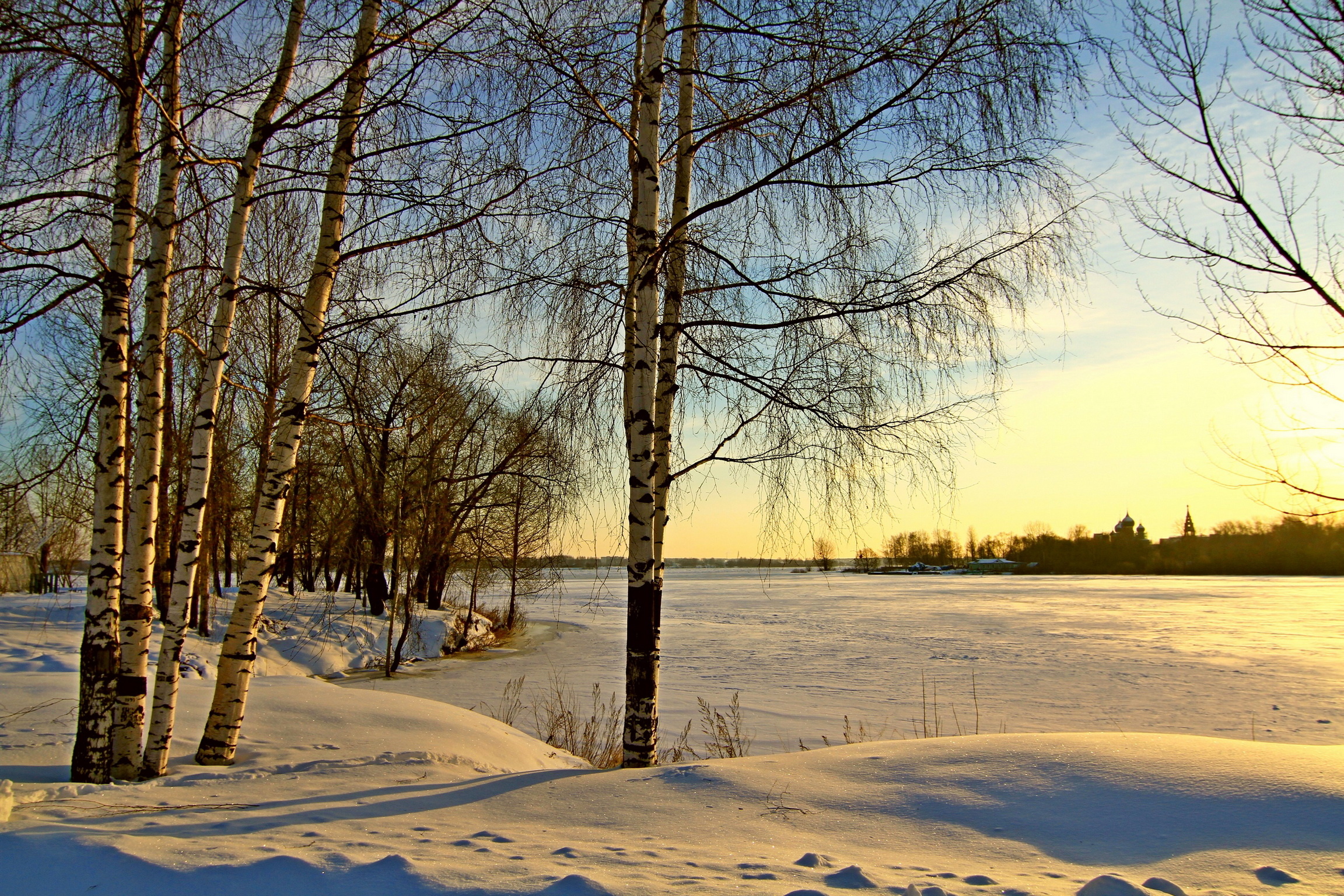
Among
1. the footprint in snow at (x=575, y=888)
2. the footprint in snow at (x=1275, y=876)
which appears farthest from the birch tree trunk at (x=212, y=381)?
the footprint in snow at (x=1275, y=876)

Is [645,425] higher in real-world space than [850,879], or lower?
higher

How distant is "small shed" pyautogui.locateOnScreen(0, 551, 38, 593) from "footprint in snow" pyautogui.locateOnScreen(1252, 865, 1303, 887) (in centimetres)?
3691

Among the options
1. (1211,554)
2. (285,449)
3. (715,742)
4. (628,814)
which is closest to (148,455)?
(285,449)

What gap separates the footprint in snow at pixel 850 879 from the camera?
287cm

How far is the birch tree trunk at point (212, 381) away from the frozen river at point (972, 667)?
287 centimetres

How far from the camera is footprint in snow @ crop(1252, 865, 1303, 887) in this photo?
302cm

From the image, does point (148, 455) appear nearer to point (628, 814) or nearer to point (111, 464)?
point (111, 464)

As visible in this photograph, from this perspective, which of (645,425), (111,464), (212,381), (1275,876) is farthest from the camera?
(212,381)

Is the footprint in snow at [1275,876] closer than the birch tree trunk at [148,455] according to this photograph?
Yes

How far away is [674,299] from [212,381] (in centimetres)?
317

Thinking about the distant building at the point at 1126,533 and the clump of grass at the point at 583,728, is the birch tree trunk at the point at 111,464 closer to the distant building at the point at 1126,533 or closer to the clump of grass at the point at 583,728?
the clump of grass at the point at 583,728

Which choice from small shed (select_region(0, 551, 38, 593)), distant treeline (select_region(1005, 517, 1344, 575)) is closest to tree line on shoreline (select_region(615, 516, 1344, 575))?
distant treeline (select_region(1005, 517, 1344, 575))

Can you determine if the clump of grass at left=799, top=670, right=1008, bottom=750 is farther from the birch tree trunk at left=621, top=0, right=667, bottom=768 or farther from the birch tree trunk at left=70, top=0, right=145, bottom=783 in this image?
the birch tree trunk at left=70, top=0, right=145, bottom=783

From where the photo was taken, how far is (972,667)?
1859 centimetres
